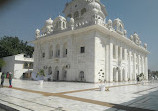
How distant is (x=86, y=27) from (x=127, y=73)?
45.8 ft

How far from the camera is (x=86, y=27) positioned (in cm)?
2073

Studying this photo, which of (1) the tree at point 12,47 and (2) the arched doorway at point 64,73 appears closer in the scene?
(2) the arched doorway at point 64,73

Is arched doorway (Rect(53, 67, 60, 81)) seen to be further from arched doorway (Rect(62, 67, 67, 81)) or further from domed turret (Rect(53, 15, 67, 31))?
domed turret (Rect(53, 15, 67, 31))

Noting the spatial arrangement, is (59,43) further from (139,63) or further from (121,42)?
(139,63)

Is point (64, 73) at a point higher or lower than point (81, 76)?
higher

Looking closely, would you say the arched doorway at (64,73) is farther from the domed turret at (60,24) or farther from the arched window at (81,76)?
the domed turret at (60,24)

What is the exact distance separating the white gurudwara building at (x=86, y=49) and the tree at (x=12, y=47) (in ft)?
40.4

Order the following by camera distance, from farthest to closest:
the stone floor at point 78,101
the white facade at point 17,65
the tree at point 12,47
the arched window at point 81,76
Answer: the tree at point 12,47, the white facade at point 17,65, the arched window at point 81,76, the stone floor at point 78,101

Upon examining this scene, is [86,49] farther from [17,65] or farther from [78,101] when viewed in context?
[17,65]

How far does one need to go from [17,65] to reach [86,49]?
735 inches

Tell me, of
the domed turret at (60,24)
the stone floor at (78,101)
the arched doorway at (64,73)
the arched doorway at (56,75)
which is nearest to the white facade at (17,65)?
the arched doorway at (56,75)

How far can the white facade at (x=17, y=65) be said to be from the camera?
31477 mm

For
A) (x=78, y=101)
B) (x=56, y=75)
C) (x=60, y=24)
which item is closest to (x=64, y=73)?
(x=56, y=75)

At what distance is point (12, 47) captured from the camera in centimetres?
4038
